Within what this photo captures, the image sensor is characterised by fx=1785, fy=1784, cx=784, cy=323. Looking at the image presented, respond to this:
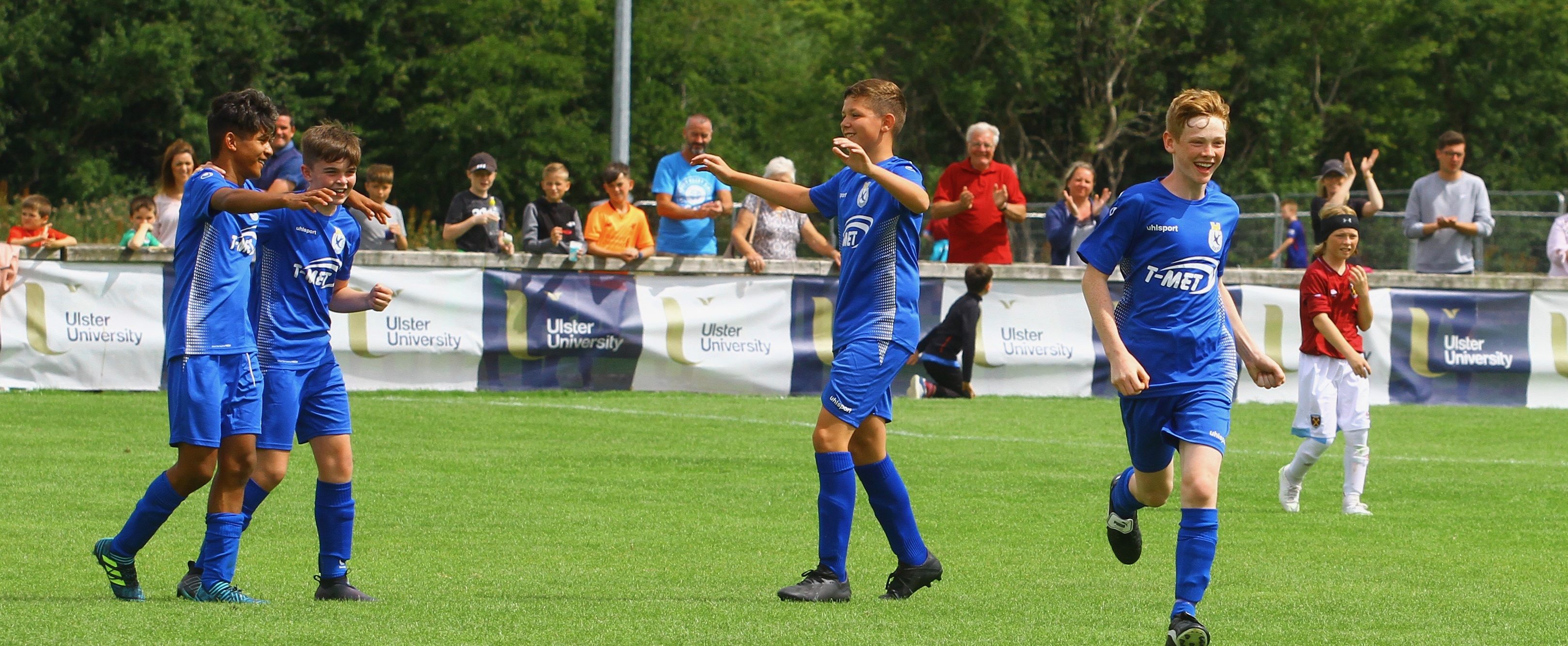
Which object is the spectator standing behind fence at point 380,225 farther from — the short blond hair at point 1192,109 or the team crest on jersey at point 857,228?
the short blond hair at point 1192,109

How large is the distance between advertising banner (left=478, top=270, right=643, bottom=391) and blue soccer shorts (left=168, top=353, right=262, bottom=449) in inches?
365

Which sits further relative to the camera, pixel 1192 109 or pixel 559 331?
pixel 559 331

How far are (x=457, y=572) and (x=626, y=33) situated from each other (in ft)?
53.1

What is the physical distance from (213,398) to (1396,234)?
2404 cm

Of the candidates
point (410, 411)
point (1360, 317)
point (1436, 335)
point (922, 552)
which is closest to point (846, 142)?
point (922, 552)

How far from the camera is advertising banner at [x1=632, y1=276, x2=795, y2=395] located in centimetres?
1598

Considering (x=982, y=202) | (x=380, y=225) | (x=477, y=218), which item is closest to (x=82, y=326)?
(x=380, y=225)

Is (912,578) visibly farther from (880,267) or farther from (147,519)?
(147,519)

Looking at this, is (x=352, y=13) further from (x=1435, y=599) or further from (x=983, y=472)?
(x=1435, y=599)

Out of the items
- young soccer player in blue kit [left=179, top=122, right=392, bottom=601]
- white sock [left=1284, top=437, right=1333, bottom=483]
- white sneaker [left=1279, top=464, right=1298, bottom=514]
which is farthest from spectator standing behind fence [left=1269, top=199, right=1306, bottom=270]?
young soccer player in blue kit [left=179, top=122, right=392, bottom=601]

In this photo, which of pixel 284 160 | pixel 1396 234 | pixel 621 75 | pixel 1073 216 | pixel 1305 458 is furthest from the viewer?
pixel 1396 234

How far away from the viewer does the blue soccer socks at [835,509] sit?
668cm

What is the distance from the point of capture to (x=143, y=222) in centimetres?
1548

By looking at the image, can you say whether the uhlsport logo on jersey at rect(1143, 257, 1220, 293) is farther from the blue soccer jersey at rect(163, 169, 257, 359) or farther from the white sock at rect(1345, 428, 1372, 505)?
the white sock at rect(1345, 428, 1372, 505)
